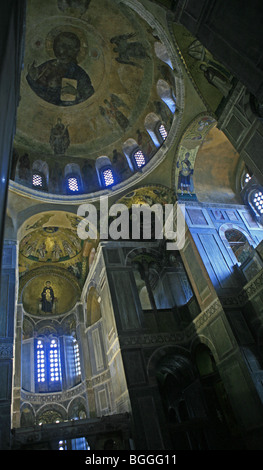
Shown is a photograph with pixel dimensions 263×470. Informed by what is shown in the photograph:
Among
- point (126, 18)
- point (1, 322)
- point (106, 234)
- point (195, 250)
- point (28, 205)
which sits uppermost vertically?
point (126, 18)

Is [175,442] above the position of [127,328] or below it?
below

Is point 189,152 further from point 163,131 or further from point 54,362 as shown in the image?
Answer: point 54,362

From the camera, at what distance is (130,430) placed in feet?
36.3

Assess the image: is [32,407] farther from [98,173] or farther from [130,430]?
[98,173]

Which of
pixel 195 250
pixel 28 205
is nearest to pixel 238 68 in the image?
pixel 195 250

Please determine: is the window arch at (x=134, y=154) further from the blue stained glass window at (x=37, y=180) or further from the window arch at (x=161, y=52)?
the blue stained glass window at (x=37, y=180)

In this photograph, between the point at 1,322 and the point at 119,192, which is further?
the point at 119,192

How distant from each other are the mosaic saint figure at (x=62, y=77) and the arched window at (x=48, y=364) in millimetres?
14260

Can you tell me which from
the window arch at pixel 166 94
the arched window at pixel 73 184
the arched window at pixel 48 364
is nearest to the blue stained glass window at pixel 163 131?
the window arch at pixel 166 94

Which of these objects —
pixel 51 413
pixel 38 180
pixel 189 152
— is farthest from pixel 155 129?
pixel 51 413

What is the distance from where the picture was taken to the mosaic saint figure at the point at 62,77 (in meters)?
16.1

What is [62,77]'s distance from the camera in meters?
16.9

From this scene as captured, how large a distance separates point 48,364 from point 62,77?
16548mm

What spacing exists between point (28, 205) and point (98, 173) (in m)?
4.38
